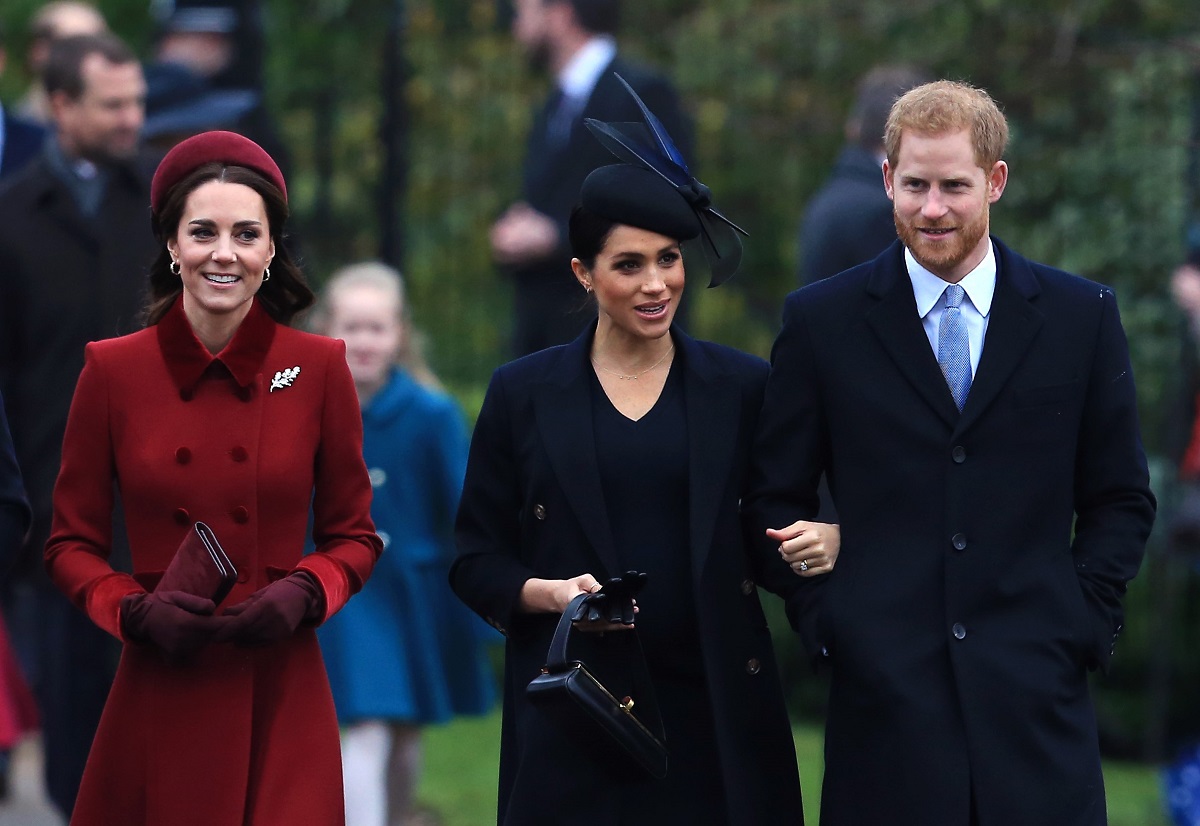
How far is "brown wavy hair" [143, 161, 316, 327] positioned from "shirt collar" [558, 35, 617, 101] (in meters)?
3.94

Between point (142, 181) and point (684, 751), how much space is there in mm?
3050

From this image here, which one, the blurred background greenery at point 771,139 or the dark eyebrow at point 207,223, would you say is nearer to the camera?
the dark eyebrow at point 207,223

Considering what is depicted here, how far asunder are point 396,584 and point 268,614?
8.11ft

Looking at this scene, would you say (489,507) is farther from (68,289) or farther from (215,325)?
(68,289)

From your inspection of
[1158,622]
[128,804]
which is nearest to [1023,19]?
[1158,622]

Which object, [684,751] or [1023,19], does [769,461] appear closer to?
[684,751]

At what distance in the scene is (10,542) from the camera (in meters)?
5.04

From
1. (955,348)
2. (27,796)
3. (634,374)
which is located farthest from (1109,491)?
(27,796)

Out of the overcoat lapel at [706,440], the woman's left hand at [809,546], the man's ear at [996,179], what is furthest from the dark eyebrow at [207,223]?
the man's ear at [996,179]

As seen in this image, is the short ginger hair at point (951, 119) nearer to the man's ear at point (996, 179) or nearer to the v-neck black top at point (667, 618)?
the man's ear at point (996, 179)

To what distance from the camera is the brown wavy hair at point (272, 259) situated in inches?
196

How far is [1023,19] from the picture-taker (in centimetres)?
1124

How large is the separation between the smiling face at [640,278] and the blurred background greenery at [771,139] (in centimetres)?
586

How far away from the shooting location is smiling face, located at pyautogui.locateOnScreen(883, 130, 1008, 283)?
4.80m
